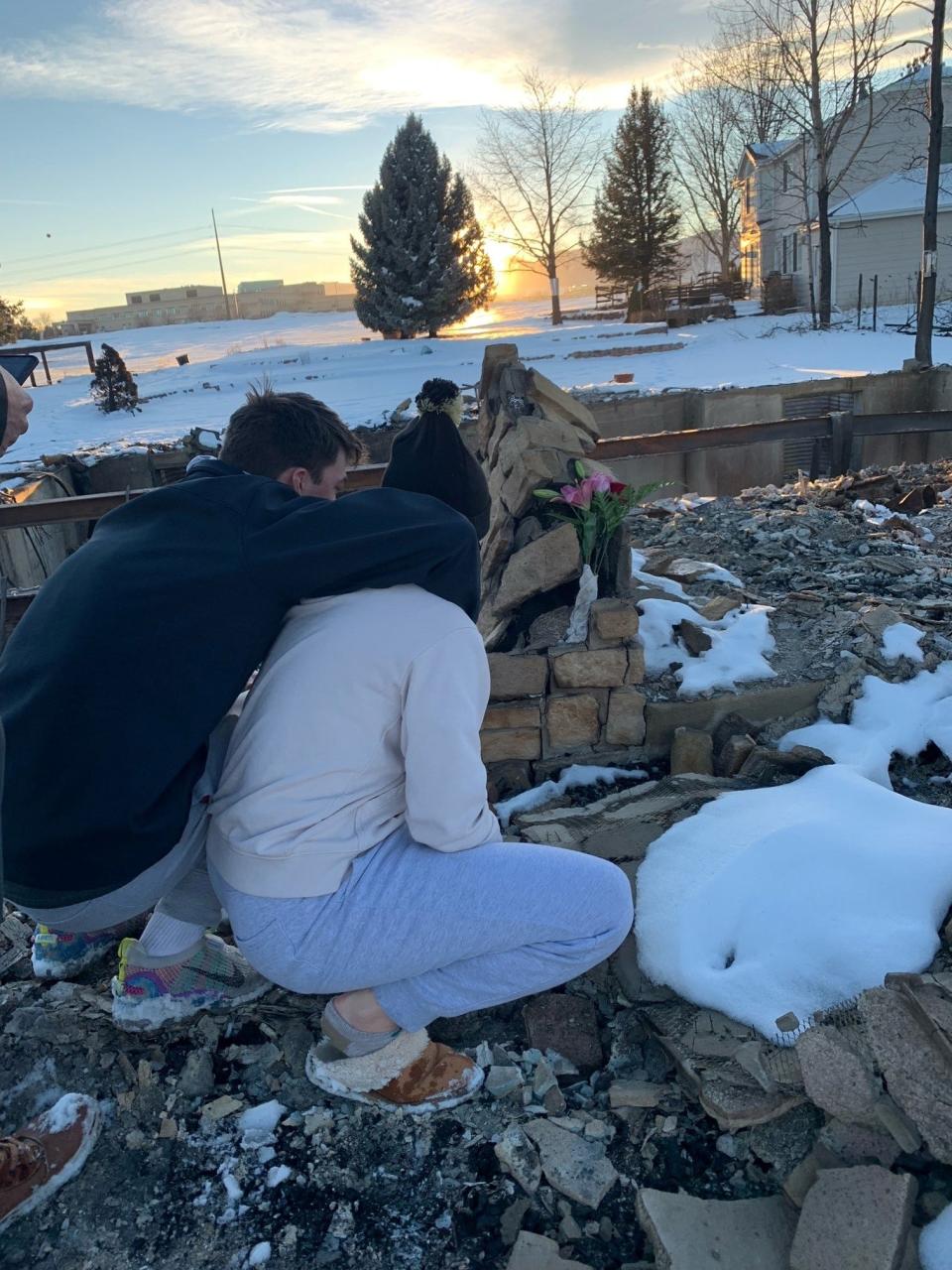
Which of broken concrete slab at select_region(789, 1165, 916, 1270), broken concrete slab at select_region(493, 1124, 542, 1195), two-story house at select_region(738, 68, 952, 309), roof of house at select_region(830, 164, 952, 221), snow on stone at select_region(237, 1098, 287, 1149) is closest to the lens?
broken concrete slab at select_region(789, 1165, 916, 1270)

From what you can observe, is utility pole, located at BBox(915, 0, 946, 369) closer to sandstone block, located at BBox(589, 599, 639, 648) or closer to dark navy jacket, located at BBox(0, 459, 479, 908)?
sandstone block, located at BBox(589, 599, 639, 648)

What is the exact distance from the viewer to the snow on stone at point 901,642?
12.0 feet

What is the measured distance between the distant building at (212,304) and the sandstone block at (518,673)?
67.0 metres

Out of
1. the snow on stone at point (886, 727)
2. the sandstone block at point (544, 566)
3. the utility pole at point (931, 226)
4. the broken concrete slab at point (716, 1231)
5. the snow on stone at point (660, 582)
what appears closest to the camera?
the broken concrete slab at point (716, 1231)

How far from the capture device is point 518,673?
336cm

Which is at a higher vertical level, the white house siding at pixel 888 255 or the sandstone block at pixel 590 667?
the white house siding at pixel 888 255

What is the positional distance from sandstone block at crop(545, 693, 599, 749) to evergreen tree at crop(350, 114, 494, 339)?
82.8 ft

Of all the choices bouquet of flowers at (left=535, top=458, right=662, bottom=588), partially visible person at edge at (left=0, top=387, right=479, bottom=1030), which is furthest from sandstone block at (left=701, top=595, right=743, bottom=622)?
partially visible person at edge at (left=0, top=387, right=479, bottom=1030)

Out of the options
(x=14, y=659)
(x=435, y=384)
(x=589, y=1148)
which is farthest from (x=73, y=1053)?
(x=435, y=384)

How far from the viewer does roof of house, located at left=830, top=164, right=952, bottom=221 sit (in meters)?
25.0

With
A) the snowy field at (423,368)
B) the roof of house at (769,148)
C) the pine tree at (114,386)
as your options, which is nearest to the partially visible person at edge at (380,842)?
the snowy field at (423,368)

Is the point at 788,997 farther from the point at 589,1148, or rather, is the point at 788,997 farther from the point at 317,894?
the point at 317,894

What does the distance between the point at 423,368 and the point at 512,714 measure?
17.7 metres

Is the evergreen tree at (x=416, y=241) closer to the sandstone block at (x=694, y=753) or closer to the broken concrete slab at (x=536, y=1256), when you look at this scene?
the sandstone block at (x=694, y=753)
